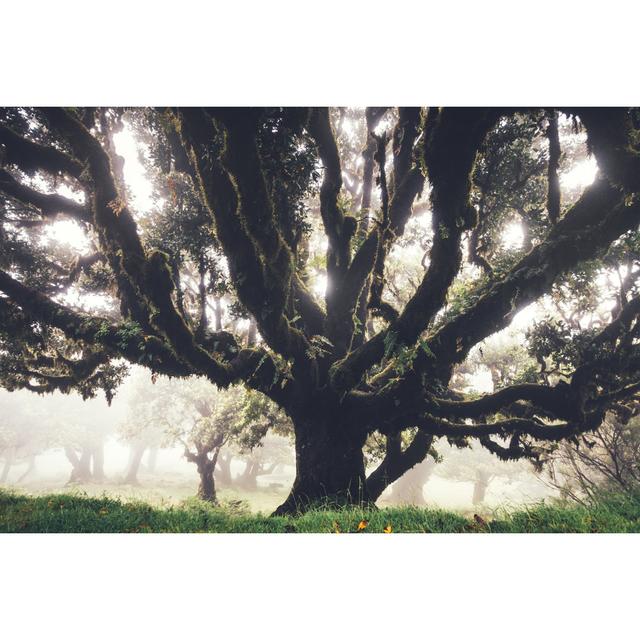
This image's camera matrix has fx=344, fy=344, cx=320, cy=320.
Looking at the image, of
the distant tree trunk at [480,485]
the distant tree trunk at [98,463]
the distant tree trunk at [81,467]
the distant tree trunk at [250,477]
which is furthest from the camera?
the distant tree trunk at [98,463]

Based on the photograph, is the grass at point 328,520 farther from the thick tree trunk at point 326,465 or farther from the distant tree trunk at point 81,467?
the distant tree trunk at point 81,467

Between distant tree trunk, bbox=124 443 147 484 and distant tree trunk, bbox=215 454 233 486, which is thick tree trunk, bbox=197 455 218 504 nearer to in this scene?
distant tree trunk, bbox=215 454 233 486

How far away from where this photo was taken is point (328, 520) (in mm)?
5027

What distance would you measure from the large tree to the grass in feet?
6.78

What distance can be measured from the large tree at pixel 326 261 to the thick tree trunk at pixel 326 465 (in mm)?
45

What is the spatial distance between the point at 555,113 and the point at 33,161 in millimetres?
9763

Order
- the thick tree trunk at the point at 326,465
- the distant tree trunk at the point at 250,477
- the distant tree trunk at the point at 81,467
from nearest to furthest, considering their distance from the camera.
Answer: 1. the thick tree trunk at the point at 326,465
2. the distant tree trunk at the point at 250,477
3. the distant tree trunk at the point at 81,467

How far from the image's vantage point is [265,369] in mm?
7344

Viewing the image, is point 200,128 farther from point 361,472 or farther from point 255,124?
point 361,472

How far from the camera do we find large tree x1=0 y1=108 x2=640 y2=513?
16.5 ft

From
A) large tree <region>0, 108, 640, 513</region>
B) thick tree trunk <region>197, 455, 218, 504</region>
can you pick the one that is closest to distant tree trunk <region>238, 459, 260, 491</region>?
thick tree trunk <region>197, 455, 218, 504</region>

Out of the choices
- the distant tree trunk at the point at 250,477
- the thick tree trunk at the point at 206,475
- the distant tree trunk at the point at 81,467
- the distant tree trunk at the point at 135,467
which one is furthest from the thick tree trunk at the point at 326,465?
the distant tree trunk at the point at 81,467

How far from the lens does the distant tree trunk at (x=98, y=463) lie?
39.3m

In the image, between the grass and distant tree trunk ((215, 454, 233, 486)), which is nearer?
the grass
